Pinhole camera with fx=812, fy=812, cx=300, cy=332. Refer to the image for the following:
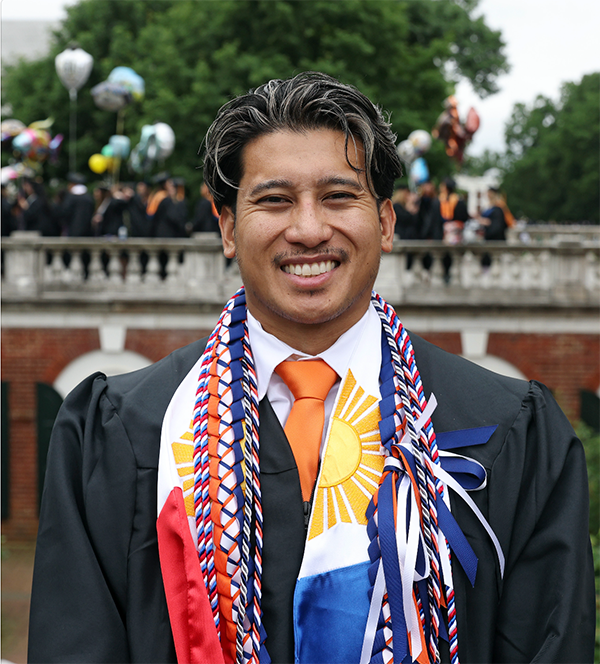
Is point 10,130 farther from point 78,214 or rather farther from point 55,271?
point 55,271

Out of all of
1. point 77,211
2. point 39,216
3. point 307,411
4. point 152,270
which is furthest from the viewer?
point 39,216

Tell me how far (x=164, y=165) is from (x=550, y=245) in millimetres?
12520

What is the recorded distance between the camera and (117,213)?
1391 cm

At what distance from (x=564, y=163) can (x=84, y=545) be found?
161ft

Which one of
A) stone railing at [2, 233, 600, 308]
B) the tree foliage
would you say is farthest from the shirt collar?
the tree foliage

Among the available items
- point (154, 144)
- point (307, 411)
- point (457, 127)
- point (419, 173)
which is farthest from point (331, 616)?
point (419, 173)

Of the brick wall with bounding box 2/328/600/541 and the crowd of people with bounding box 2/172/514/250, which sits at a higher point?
the crowd of people with bounding box 2/172/514/250

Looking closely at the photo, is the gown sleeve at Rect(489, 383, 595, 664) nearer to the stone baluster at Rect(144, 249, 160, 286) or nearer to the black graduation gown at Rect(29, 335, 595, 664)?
the black graduation gown at Rect(29, 335, 595, 664)

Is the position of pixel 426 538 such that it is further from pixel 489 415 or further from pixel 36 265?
pixel 36 265

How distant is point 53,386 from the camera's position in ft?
45.2

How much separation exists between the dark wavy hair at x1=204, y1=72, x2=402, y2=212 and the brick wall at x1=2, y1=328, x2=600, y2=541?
10801 mm

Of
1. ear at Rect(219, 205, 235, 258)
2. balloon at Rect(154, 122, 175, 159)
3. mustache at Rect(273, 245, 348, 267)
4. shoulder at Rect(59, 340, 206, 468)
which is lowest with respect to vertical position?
shoulder at Rect(59, 340, 206, 468)

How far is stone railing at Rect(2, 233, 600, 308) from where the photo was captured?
12688mm

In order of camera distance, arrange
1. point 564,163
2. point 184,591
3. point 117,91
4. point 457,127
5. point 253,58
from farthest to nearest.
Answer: point 564,163, point 253,58, point 117,91, point 457,127, point 184,591
